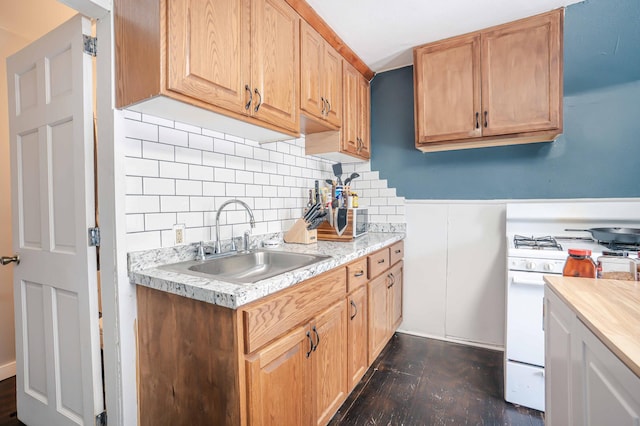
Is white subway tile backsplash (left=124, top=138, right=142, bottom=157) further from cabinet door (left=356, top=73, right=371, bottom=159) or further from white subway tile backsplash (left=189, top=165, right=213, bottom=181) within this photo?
cabinet door (left=356, top=73, right=371, bottom=159)

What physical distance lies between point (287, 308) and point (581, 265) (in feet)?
3.46

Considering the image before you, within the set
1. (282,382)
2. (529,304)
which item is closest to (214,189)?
(282,382)

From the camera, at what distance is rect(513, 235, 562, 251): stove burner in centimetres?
175

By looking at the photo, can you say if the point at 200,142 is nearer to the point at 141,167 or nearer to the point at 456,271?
the point at 141,167

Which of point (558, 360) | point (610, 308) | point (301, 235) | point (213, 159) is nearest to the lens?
point (610, 308)

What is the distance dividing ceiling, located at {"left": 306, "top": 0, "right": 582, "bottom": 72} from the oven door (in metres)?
1.62

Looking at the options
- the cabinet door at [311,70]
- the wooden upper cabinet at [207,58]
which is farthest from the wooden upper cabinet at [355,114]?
the wooden upper cabinet at [207,58]

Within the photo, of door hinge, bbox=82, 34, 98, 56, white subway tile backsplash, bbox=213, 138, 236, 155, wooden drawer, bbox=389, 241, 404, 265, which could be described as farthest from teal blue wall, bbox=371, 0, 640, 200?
door hinge, bbox=82, 34, 98, 56

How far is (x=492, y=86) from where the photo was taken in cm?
199

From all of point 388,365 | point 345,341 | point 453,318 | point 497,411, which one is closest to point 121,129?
point 345,341

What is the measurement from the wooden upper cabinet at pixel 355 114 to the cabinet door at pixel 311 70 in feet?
1.22

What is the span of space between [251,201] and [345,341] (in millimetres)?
994

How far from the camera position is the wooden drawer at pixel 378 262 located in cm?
190

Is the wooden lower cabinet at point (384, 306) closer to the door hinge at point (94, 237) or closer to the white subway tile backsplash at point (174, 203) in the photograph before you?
the white subway tile backsplash at point (174, 203)
